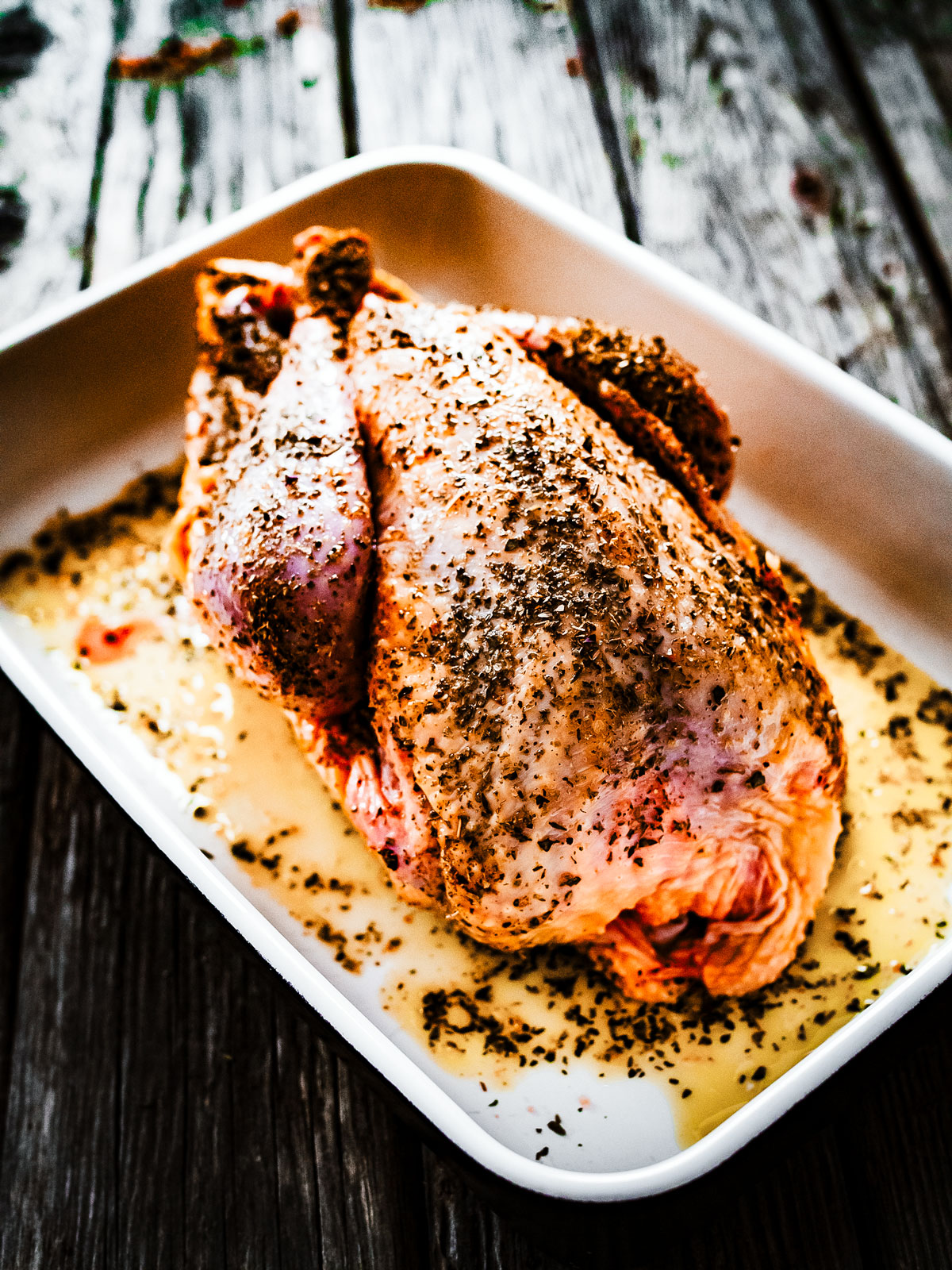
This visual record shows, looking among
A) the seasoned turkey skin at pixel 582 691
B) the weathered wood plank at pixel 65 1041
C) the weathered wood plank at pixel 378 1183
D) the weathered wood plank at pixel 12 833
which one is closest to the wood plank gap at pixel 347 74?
the seasoned turkey skin at pixel 582 691

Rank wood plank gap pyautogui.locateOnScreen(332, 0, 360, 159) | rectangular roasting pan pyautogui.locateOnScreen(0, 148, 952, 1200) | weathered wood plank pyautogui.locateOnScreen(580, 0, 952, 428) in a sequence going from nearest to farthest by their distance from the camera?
rectangular roasting pan pyautogui.locateOnScreen(0, 148, 952, 1200) < weathered wood plank pyautogui.locateOnScreen(580, 0, 952, 428) < wood plank gap pyautogui.locateOnScreen(332, 0, 360, 159)

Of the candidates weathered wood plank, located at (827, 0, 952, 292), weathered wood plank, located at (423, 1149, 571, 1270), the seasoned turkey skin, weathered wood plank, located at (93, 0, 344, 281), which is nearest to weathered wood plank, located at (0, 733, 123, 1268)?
weathered wood plank, located at (423, 1149, 571, 1270)

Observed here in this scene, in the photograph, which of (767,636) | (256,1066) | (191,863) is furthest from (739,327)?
(256,1066)

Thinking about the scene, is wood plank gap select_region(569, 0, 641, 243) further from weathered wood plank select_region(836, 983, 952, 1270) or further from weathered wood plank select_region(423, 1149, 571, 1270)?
weathered wood plank select_region(423, 1149, 571, 1270)

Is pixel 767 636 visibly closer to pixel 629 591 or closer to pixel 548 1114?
pixel 629 591

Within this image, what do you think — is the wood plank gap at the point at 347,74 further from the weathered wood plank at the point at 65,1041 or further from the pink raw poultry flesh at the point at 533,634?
the weathered wood plank at the point at 65,1041

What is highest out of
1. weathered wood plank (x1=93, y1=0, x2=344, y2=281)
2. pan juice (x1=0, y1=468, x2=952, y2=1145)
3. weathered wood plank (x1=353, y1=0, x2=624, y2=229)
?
weathered wood plank (x1=353, y1=0, x2=624, y2=229)
